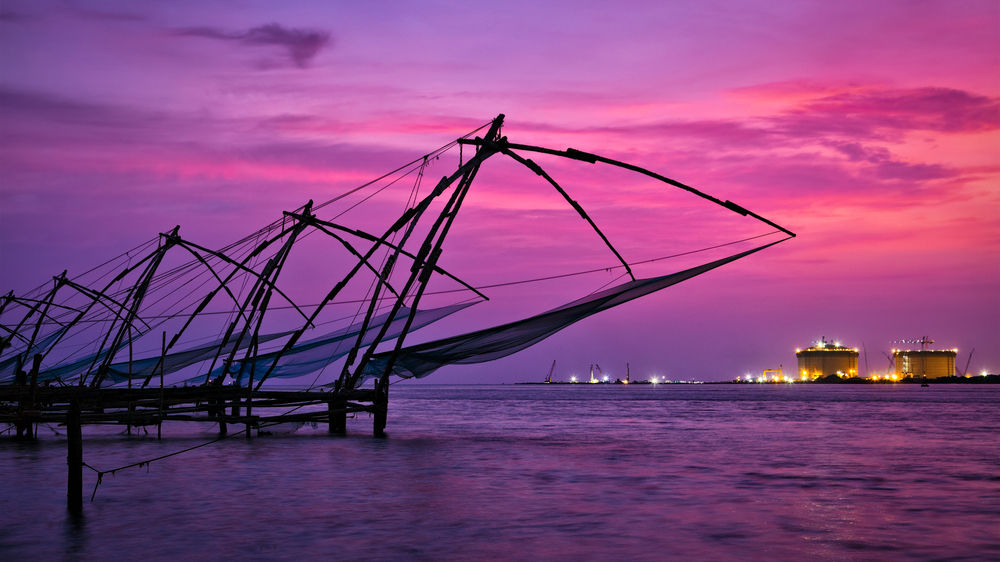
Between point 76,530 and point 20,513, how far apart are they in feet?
4.41

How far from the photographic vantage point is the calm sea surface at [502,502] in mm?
8945

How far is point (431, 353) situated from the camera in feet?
55.1

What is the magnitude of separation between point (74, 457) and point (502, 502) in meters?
5.01

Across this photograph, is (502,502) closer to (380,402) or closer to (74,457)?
(74,457)

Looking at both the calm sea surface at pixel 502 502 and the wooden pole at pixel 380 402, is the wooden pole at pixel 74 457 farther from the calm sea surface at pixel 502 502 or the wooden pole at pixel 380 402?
the wooden pole at pixel 380 402

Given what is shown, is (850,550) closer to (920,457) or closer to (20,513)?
(20,513)

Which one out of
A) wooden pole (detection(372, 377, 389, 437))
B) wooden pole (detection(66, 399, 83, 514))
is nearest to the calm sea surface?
wooden pole (detection(66, 399, 83, 514))

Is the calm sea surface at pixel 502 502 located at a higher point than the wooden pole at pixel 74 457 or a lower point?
lower

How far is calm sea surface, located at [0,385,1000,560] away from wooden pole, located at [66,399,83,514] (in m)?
0.28

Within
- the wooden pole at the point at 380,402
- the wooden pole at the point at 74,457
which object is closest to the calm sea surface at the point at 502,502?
the wooden pole at the point at 74,457

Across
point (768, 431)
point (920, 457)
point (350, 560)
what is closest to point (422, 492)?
point (350, 560)

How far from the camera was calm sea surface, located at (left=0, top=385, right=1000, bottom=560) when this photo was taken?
29.3 ft

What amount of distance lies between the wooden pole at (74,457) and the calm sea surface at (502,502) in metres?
0.28

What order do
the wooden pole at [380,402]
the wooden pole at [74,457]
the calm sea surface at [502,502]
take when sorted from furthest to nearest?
the wooden pole at [380,402] < the wooden pole at [74,457] < the calm sea surface at [502,502]
